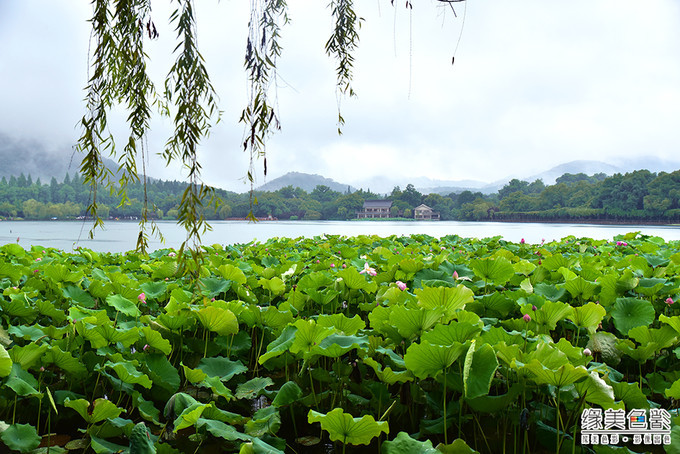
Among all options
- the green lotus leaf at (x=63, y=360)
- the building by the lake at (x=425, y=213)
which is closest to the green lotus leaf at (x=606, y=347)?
the green lotus leaf at (x=63, y=360)

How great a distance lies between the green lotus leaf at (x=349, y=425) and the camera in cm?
80

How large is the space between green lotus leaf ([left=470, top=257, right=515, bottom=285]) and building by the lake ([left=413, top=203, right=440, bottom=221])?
50886 mm

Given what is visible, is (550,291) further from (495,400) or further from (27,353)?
(27,353)

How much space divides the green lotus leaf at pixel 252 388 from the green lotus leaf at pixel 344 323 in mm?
224

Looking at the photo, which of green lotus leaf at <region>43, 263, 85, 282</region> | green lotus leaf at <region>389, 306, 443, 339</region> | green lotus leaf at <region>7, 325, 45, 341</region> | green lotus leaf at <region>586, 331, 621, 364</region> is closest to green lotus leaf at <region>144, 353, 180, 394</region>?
green lotus leaf at <region>7, 325, 45, 341</region>

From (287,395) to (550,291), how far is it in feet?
4.07

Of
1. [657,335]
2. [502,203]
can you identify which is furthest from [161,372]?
[502,203]

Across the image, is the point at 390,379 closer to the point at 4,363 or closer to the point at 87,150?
the point at 4,363

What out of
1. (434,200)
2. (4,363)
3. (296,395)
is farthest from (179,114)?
(434,200)

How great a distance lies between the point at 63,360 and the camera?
3.55 feet

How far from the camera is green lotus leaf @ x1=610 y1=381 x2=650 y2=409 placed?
0.98 meters

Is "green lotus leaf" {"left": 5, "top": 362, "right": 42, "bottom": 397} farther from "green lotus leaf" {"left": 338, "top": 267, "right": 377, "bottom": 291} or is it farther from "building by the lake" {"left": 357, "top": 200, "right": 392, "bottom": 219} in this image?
"building by the lake" {"left": 357, "top": 200, "right": 392, "bottom": 219}

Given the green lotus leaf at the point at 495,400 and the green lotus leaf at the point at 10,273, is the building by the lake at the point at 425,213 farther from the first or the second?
A: the green lotus leaf at the point at 495,400

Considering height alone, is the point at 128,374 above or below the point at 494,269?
below
